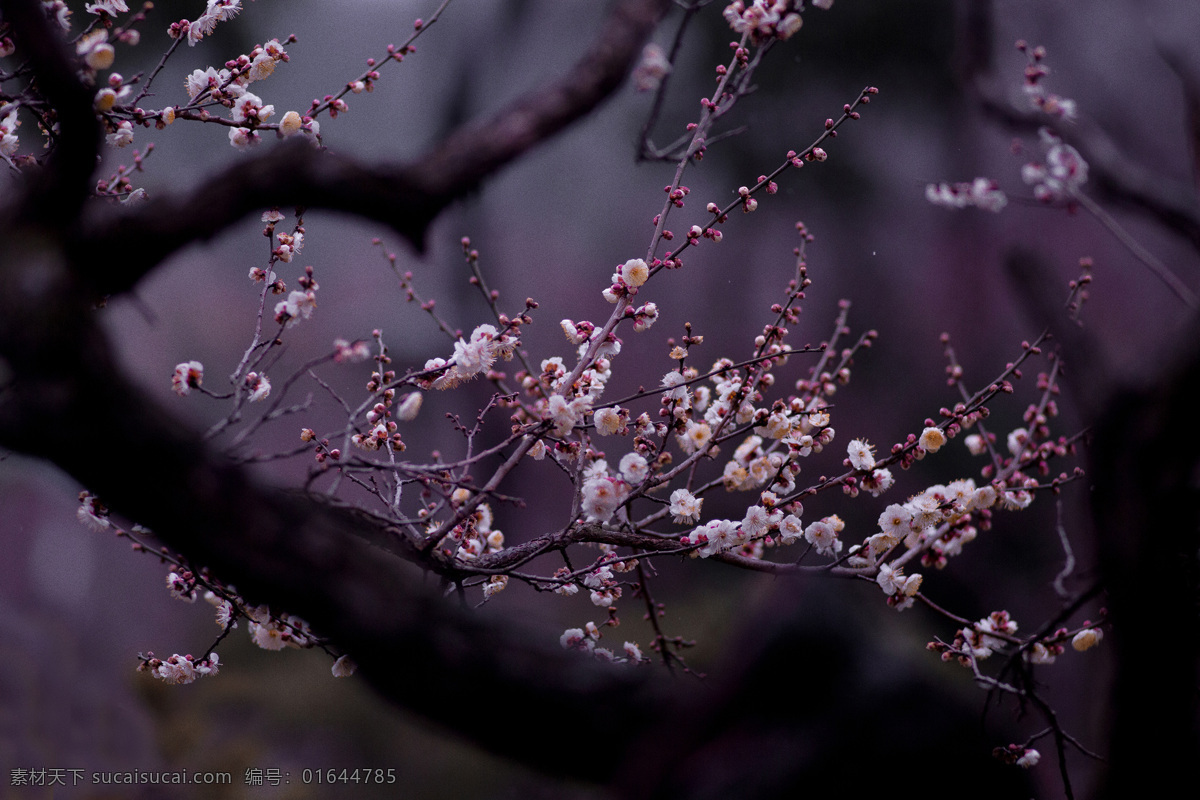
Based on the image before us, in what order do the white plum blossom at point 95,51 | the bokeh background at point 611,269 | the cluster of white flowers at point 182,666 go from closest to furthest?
the white plum blossom at point 95,51
the cluster of white flowers at point 182,666
the bokeh background at point 611,269

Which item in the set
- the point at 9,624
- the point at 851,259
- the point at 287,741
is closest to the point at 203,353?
the point at 9,624

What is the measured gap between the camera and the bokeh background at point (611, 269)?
395 centimetres

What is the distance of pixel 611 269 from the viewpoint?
16.1 ft

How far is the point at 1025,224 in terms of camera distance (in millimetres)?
4914

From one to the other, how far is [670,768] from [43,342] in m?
0.71

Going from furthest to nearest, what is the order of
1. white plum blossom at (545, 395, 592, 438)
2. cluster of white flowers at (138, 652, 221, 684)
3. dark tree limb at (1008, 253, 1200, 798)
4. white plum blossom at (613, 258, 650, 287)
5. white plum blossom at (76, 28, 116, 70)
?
1. cluster of white flowers at (138, 652, 221, 684)
2. white plum blossom at (613, 258, 650, 287)
3. white plum blossom at (545, 395, 592, 438)
4. white plum blossom at (76, 28, 116, 70)
5. dark tree limb at (1008, 253, 1200, 798)

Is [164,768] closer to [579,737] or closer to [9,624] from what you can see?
[9,624]

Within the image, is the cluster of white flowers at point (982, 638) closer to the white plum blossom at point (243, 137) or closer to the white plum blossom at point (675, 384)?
the white plum blossom at point (675, 384)

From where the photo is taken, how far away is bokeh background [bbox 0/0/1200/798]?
395cm

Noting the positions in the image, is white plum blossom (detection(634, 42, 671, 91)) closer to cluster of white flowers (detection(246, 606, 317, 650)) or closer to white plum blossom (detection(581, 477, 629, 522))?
white plum blossom (detection(581, 477, 629, 522))

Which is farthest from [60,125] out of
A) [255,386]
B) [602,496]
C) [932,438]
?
[932,438]

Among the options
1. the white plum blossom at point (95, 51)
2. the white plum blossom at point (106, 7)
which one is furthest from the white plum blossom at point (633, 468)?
the white plum blossom at point (106, 7)

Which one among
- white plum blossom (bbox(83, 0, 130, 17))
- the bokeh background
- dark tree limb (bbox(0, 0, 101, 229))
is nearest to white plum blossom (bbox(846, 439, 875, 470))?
dark tree limb (bbox(0, 0, 101, 229))

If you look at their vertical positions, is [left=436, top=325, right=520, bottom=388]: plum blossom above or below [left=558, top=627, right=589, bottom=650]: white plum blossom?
above
